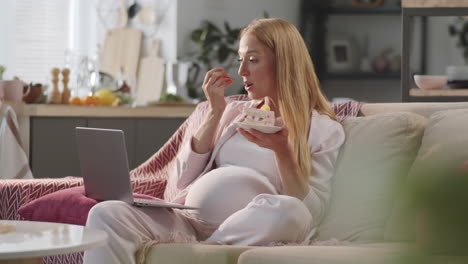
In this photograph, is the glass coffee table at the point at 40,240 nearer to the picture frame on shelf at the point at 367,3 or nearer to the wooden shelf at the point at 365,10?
the wooden shelf at the point at 365,10

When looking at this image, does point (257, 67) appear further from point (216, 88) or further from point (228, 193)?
point (228, 193)

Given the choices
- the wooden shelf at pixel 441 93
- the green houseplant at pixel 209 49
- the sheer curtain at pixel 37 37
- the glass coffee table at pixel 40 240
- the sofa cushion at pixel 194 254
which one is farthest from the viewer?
the sheer curtain at pixel 37 37

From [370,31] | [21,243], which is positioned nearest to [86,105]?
[21,243]

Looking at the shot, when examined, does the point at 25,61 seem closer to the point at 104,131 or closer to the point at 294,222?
the point at 104,131

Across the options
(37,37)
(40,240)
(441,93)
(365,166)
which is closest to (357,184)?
(365,166)

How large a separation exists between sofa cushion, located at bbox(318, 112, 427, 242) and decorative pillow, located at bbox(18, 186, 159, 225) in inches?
22.5

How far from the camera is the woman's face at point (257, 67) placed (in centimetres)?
222

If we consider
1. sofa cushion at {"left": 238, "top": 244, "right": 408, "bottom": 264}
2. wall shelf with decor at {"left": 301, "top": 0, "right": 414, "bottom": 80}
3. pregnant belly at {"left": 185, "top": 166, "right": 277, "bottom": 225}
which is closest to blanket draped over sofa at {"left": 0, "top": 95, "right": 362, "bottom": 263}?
pregnant belly at {"left": 185, "top": 166, "right": 277, "bottom": 225}

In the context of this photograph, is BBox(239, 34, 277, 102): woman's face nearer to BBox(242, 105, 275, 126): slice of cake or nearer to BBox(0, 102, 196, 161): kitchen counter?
BBox(242, 105, 275, 126): slice of cake

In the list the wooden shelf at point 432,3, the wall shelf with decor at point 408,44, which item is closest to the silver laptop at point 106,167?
the wall shelf with decor at point 408,44

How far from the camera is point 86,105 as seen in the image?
3.90 m

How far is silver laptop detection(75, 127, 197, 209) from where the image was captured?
1.95 m

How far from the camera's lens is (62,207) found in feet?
7.09

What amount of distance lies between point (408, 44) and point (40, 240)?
5.85ft
